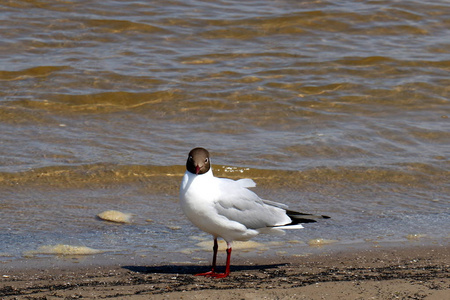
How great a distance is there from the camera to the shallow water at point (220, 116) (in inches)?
244

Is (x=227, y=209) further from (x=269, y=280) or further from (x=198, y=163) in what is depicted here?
(x=269, y=280)

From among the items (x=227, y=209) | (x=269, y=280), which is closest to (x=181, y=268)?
(x=227, y=209)

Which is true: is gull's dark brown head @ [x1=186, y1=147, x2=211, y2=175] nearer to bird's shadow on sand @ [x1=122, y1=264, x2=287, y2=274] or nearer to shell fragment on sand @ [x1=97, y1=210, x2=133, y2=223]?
bird's shadow on sand @ [x1=122, y1=264, x2=287, y2=274]

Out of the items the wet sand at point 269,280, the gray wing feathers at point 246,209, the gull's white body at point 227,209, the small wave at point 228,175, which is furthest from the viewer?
the small wave at point 228,175

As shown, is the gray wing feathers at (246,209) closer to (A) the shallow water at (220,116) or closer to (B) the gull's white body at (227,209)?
(B) the gull's white body at (227,209)

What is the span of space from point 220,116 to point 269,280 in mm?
4877

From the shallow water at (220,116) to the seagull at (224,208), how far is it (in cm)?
47

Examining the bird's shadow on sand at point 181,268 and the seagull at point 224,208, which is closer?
the seagull at point 224,208

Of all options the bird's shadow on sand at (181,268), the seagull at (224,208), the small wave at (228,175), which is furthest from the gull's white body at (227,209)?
the small wave at (228,175)

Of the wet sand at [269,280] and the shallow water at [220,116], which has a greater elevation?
the shallow water at [220,116]

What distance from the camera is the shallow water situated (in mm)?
6203

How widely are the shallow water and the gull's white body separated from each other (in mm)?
507

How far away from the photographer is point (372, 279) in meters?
4.52

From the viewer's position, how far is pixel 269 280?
459 cm
